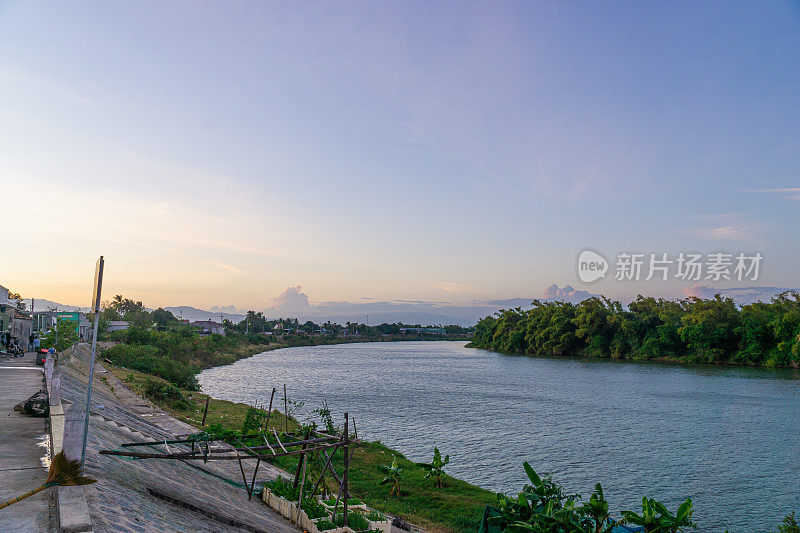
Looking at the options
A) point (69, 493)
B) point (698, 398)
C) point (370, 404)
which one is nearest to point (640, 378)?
point (698, 398)

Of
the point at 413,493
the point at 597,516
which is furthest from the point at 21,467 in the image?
the point at 413,493

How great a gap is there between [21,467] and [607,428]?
27.5m

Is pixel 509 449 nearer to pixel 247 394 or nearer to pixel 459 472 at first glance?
pixel 459 472

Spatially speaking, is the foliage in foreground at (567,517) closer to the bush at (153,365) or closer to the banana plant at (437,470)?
the banana plant at (437,470)

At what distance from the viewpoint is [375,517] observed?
11312 millimetres

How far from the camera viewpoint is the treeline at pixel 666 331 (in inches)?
2511

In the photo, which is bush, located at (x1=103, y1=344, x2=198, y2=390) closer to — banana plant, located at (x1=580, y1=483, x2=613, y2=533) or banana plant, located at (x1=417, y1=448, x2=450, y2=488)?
banana plant, located at (x1=417, y1=448, x2=450, y2=488)

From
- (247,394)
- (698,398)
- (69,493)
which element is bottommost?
(247,394)

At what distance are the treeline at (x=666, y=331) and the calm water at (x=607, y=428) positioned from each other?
11.2 meters

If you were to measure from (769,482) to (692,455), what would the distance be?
3.68 m

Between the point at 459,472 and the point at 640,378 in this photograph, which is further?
the point at 640,378

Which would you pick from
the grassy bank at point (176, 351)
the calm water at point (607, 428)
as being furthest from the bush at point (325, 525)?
the grassy bank at point (176, 351)

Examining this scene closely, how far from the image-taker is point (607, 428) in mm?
28516

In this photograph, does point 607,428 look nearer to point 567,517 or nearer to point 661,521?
point 661,521
